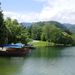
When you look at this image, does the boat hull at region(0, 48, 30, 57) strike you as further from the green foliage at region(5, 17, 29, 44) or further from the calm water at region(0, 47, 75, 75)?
the green foliage at region(5, 17, 29, 44)

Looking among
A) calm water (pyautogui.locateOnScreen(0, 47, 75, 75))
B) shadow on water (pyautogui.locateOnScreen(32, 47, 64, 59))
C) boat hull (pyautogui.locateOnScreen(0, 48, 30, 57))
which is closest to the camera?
calm water (pyautogui.locateOnScreen(0, 47, 75, 75))

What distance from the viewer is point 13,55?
69.5 m

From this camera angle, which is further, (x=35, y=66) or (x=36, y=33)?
(x=36, y=33)

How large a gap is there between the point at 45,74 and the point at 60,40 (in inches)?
4264

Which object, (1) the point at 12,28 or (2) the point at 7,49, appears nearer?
(2) the point at 7,49

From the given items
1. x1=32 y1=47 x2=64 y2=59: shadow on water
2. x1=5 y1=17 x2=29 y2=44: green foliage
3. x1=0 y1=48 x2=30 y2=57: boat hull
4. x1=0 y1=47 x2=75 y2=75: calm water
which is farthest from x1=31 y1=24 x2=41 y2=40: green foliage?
x1=0 y1=47 x2=75 y2=75: calm water

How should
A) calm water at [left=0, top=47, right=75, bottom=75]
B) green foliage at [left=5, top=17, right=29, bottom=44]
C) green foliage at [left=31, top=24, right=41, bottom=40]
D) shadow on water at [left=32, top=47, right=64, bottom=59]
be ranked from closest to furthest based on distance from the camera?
calm water at [left=0, top=47, right=75, bottom=75], shadow on water at [left=32, top=47, right=64, bottom=59], green foliage at [left=5, top=17, right=29, bottom=44], green foliage at [left=31, top=24, right=41, bottom=40]

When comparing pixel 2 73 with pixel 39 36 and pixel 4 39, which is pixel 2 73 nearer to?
pixel 4 39

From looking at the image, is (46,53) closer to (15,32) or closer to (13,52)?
(15,32)

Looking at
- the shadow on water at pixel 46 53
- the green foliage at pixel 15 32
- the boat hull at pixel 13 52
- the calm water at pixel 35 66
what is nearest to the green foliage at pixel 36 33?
the green foliage at pixel 15 32

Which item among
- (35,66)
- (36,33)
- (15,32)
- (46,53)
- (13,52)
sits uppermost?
(15,32)

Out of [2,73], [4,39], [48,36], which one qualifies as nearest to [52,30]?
[48,36]

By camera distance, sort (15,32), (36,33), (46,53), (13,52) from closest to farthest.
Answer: (13,52)
(46,53)
(15,32)
(36,33)

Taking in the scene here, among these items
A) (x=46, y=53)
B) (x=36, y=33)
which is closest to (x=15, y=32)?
(x=46, y=53)
